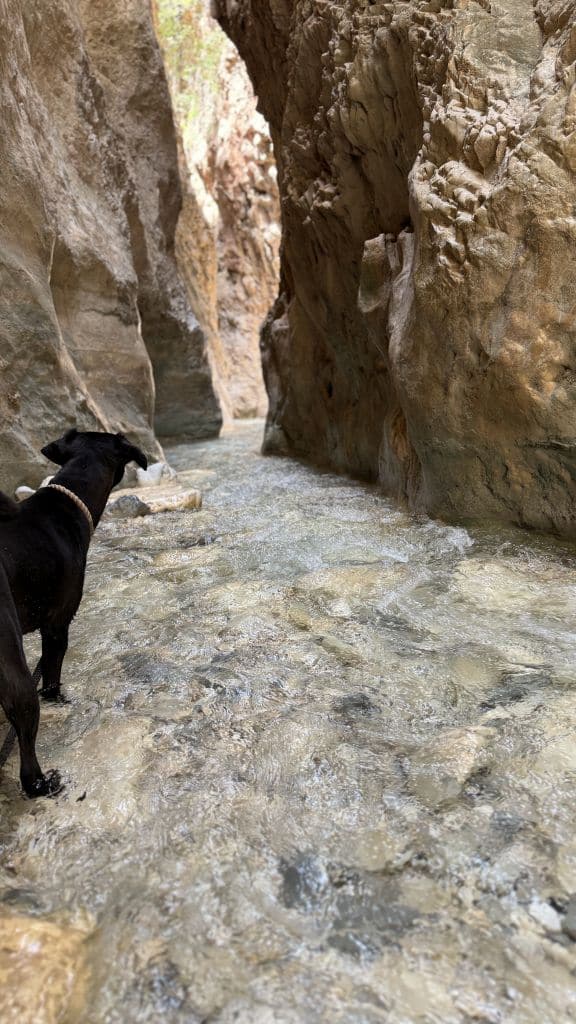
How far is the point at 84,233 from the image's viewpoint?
7324mm

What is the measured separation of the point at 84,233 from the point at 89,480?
5703 mm

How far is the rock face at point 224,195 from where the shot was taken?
18.0m

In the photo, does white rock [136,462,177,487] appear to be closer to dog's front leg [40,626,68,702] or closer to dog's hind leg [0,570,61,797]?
dog's front leg [40,626,68,702]

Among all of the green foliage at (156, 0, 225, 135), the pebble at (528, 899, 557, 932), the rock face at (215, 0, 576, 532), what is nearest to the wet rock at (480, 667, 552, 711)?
the pebble at (528, 899, 557, 932)

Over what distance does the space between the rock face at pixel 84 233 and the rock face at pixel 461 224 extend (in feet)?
9.30

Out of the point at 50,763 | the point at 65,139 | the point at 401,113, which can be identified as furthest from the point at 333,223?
the point at 50,763

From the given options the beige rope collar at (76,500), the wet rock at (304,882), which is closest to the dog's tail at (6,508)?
the beige rope collar at (76,500)

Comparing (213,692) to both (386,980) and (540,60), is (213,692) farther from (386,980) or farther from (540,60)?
(540,60)

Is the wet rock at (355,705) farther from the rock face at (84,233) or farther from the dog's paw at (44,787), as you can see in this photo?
the rock face at (84,233)

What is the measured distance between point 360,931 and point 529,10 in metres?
4.99

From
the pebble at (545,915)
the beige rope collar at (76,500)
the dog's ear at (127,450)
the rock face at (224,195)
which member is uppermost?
the rock face at (224,195)

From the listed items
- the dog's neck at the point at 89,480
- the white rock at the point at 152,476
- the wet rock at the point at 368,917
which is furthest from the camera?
the white rock at the point at 152,476

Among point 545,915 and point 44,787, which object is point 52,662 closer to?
point 44,787

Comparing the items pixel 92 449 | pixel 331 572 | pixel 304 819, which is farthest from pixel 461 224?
pixel 304 819
